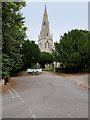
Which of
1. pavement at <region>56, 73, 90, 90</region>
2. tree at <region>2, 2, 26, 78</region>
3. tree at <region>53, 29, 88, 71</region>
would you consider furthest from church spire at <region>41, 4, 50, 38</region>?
tree at <region>2, 2, 26, 78</region>

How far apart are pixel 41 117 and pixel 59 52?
61.0 feet

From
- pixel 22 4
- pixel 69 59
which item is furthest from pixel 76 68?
pixel 22 4

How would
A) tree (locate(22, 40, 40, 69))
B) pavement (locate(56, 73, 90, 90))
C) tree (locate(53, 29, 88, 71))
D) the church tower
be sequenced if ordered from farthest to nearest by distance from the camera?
the church tower
tree (locate(22, 40, 40, 69))
tree (locate(53, 29, 88, 71))
pavement (locate(56, 73, 90, 90))

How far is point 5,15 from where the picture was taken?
9.34 meters

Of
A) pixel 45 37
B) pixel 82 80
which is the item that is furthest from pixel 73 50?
pixel 45 37

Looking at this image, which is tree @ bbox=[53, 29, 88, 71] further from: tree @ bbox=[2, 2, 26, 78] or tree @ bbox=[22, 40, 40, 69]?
tree @ bbox=[2, 2, 26, 78]

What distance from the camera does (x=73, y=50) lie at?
1962 centimetres

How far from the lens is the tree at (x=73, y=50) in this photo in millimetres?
18987

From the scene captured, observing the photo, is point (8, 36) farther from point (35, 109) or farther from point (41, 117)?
point (41, 117)

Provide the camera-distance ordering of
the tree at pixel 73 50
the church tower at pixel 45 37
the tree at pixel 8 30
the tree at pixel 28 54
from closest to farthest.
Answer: the tree at pixel 8 30 → the tree at pixel 73 50 → the tree at pixel 28 54 → the church tower at pixel 45 37

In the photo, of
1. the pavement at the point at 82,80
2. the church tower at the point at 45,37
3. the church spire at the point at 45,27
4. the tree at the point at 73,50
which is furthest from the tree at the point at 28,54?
the church spire at the point at 45,27

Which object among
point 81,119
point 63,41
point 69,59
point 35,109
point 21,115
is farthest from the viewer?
point 63,41

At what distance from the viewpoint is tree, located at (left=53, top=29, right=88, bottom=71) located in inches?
748

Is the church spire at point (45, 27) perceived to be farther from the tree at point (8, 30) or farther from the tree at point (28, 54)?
the tree at point (8, 30)
